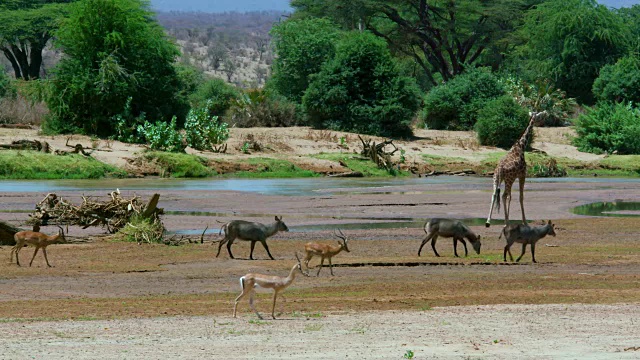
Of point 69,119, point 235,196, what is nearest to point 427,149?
point 69,119

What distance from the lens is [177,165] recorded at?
140 ft

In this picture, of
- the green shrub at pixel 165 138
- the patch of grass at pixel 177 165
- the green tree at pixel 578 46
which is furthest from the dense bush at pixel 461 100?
the patch of grass at pixel 177 165

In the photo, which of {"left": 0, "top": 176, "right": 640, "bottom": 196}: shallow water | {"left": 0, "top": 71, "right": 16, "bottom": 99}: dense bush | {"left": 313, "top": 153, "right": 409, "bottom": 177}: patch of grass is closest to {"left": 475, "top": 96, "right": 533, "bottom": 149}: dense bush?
{"left": 0, "top": 176, "right": 640, "bottom": 196}: shallow water

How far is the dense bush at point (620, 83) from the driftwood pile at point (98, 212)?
41.4 metres

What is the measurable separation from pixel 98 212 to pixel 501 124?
104 feet

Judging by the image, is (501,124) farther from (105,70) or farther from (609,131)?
(105,70)

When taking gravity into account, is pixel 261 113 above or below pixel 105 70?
below

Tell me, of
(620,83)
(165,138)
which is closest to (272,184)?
(165,138)

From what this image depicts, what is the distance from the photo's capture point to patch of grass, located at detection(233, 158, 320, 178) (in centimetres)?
4341

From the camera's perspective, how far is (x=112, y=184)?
3775 centimetres

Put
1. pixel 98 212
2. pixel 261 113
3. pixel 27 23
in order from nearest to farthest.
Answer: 1. pixel 98 212
2. pixel 261 113
3. pixel 27 23

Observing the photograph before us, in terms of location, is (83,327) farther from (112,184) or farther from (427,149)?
(427,149)

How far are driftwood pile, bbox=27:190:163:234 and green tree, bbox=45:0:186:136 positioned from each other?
939 inches

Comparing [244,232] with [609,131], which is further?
[609,131]
